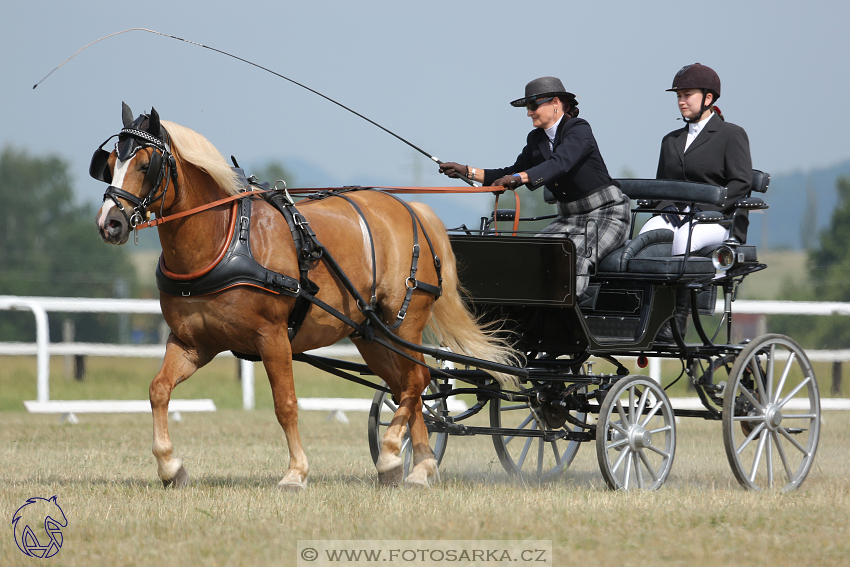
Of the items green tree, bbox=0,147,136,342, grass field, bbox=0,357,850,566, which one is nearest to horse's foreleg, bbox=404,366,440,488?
grass field, bbox=0,357,850,566

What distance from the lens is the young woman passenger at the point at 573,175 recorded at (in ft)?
19.9

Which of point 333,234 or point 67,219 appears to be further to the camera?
point 67,219

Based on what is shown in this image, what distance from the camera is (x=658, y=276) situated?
614 centimetres

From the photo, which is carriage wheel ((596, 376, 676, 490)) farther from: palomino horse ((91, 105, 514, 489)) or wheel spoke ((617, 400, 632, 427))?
palomino horse ((91, 105, 514, 489))

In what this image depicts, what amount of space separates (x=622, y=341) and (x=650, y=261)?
1.70 ft

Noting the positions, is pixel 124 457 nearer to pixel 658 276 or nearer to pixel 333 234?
pixel 333 234

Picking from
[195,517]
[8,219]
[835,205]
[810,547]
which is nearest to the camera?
[810,547]

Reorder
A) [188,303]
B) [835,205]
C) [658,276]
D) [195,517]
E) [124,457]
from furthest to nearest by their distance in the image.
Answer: [835,205], [124,457], [658,276], [188,303], [195,517]

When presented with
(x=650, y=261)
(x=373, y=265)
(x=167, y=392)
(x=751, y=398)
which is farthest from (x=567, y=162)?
(x=167, y=392)

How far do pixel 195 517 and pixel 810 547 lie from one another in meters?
2.66

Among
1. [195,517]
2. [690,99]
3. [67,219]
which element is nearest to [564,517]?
[195,517]

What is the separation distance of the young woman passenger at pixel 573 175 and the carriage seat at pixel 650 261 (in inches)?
3.2

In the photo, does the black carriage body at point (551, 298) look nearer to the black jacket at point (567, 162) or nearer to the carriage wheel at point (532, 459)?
the black jacket at point (567, 162)

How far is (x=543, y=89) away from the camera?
6316 millimetres
